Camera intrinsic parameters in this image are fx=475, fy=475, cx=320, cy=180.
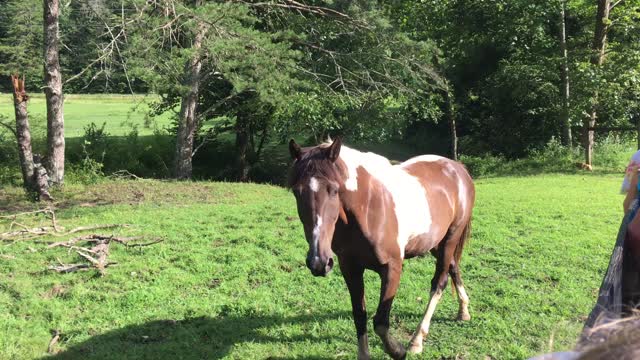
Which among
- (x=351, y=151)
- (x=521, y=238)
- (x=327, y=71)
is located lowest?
(x=521, y=238)

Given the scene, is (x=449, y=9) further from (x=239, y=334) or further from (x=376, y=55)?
(x=239, y=334)

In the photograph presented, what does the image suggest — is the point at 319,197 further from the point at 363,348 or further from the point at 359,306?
the point at 363,348

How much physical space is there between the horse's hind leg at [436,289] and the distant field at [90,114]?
1390 cm

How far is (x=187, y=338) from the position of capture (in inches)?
151

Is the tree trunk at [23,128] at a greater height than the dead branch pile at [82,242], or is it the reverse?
the tree trunk at [23,128]

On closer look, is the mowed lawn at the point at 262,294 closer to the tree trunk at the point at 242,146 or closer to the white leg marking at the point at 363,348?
the white leg marking at the point at 363,348

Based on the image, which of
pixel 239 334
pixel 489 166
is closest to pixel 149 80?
pixel 239 334

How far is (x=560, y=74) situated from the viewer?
14.4 m

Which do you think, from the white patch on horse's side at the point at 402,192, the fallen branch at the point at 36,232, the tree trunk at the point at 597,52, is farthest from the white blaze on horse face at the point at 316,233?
the tree trunk at the point at 597,52

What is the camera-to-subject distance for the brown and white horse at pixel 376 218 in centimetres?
278

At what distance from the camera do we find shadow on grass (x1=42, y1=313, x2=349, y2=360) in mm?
3598

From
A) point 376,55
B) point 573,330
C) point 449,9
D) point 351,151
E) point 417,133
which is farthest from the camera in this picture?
point 417,133

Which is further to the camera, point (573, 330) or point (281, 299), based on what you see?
point (281, 299)

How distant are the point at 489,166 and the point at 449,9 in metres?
5.82
